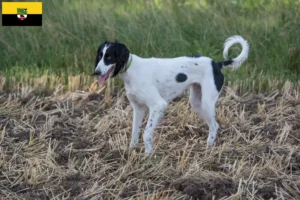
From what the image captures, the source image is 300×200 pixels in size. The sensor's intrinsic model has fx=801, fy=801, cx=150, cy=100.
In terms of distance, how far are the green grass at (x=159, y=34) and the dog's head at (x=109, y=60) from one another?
8.54 feet

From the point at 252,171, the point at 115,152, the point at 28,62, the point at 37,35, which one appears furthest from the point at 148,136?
the point at 37,35

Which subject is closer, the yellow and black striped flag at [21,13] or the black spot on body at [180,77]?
the black spot on body at [180,77]

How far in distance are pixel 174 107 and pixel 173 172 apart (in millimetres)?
1931

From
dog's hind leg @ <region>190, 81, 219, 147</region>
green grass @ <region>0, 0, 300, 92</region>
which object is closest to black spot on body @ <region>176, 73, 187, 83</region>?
dog's hind leg @ <region>190, 81, 219, 147</region>

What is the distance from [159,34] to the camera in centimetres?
1038

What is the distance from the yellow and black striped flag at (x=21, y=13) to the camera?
10953 millimetres

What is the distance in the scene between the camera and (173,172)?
603cm

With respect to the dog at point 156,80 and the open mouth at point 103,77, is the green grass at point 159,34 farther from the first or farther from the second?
the open mouth at point 103,77

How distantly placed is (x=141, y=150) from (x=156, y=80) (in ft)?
2.21

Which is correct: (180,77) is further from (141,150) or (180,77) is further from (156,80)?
(141,150)

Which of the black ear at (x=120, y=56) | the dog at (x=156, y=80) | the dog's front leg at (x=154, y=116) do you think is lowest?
the dog's front leg at (x=154, y=116)

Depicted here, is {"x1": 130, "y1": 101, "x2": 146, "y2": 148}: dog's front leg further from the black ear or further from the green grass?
the green grass

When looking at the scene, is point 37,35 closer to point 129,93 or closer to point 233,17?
point 233,17

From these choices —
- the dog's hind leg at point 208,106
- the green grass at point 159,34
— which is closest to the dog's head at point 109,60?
the dog's hind leg at point 208,106
